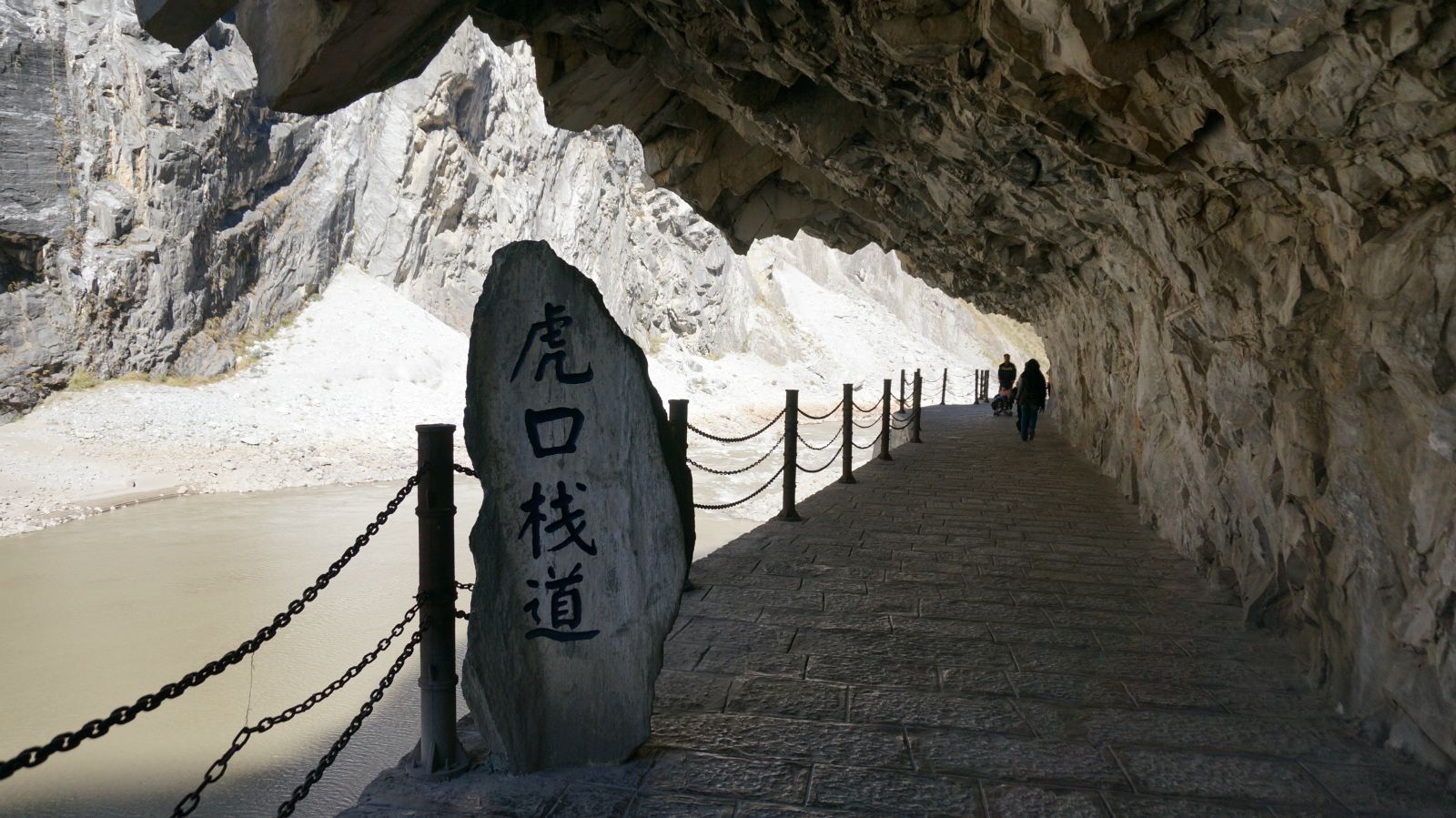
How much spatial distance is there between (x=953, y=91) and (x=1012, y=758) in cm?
350

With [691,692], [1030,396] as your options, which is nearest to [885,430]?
[1030,396]

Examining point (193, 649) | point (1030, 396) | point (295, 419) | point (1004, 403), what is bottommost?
point (193, 649)

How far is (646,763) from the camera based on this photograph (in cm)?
279

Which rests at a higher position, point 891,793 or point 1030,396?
point 1030,396

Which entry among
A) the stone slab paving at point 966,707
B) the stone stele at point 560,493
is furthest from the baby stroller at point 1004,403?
the stone stele at point 560,493

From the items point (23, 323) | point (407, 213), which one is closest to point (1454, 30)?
point (23, 323)

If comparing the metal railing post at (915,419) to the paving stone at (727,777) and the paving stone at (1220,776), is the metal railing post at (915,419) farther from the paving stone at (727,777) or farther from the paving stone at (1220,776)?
the paving stone at (727,777)

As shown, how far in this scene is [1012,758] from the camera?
2859 mm

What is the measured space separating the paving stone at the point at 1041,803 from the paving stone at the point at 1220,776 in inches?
8.6

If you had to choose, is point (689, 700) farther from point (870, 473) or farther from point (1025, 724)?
point (870, 473)

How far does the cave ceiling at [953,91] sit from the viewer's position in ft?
8.11

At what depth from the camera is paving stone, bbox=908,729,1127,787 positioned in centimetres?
274

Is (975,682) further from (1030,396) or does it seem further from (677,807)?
(1030,396)

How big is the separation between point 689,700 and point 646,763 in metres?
0.51
